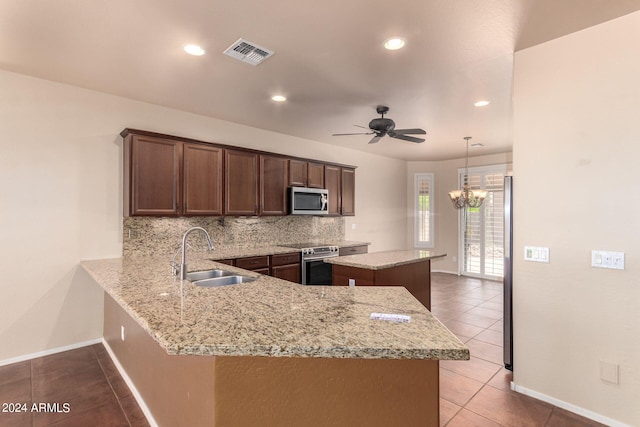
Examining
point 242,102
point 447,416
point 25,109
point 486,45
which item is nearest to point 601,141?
point 486,45

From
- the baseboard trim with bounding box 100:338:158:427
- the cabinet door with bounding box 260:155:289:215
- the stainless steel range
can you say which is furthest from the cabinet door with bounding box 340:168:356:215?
the baseboard trim with bounding box 100:338:158:427

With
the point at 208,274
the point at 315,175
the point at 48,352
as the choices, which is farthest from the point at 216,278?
the point at 315,175

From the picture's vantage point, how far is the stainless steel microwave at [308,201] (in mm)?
4762

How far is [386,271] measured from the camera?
124 inches

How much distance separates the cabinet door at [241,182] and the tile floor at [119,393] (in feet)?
6.89

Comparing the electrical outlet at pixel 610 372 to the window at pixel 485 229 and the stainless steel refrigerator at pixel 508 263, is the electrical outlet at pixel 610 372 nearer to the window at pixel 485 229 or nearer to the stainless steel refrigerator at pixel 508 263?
the stainless steel refrigerator at pixel 508 263

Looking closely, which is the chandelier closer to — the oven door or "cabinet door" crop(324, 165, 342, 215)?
"cabinet door" crop(324, 165, 342, 215)

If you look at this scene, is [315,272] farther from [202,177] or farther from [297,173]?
[202,177]

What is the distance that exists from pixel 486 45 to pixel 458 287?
15.6 ft

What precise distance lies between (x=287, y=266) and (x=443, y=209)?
4.76m

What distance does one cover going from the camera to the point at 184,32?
230 cm

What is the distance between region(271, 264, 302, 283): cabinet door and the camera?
13.6 feet

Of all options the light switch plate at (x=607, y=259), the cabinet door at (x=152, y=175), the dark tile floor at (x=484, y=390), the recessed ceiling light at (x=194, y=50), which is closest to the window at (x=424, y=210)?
the dark tile floor at (x=484, y=390)

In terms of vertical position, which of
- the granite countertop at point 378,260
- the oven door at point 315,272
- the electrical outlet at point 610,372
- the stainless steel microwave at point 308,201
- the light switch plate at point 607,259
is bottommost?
the electrical outlet at point 610,372
